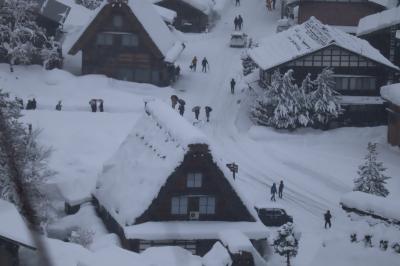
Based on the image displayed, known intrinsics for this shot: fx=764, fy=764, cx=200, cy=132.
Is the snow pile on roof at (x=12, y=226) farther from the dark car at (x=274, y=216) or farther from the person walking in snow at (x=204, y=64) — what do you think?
the person walking in snow at (x=204, y=64)

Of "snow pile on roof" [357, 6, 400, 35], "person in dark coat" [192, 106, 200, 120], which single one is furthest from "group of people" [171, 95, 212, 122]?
"snow pile on roof" [357, 6, 400, 35]

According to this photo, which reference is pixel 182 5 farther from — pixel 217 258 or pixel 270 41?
pixel 217 258

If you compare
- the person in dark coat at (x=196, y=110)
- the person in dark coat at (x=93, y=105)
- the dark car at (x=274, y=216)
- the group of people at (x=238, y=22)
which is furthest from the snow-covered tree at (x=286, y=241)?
the group of people at (x=238, y=22)

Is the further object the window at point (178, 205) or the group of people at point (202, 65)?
the group of people at point (202, 65)

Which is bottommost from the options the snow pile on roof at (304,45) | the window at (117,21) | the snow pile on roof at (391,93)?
the snow pile on roof at (391,93)

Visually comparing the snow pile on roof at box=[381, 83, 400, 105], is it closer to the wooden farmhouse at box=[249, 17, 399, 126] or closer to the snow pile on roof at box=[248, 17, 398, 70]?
the wooden farmhouse at box=[249, 17, 399, 126]
